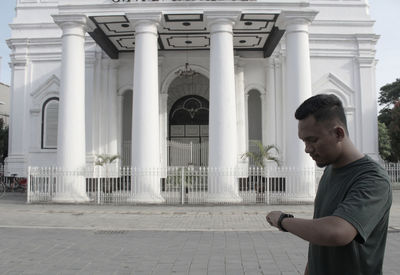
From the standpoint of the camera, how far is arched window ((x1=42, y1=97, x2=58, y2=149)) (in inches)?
A: 866

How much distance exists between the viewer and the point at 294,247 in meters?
7.45

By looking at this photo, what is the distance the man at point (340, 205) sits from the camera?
1.77 m

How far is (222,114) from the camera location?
49.1 feet

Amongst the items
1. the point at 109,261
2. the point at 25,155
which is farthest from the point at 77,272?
the point at 25,155

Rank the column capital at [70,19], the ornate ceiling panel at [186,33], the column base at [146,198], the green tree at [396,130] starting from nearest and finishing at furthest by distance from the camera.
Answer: the column base at [146,198], the column capital at [70,19], the ornate ceiling panel at [186,33], the green tree at [396,130]

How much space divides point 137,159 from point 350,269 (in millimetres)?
13521

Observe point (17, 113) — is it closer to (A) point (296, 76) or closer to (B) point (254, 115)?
(B) point (254, 115)

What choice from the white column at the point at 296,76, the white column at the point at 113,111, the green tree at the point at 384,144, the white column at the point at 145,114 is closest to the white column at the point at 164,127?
the white column at the point at 113,111

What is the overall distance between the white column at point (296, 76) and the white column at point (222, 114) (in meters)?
2.14

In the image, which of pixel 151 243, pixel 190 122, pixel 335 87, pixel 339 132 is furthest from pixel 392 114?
pixel 339 132

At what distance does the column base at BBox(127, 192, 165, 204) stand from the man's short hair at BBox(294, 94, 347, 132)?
13.1 metres

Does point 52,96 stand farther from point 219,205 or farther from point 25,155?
point 219,205

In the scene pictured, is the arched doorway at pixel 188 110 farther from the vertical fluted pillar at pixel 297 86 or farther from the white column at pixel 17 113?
the white column at pixel 17 113

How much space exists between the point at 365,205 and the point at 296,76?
14.3 meters
